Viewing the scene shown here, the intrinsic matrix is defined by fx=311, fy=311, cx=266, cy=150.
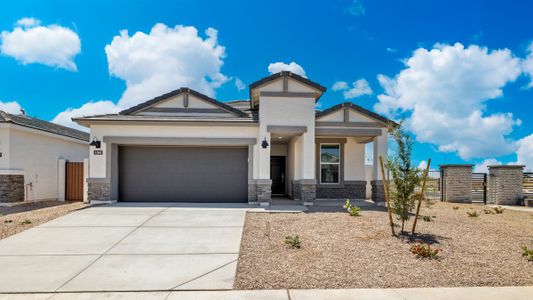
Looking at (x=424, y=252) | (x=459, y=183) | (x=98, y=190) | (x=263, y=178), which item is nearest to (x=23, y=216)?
(x=98, y=190)

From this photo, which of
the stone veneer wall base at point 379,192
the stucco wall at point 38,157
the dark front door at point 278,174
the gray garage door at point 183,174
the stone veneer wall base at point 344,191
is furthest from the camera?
the dark front door at point 278,174

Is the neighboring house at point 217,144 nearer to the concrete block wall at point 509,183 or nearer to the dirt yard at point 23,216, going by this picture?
the dirt yard at point 23,216

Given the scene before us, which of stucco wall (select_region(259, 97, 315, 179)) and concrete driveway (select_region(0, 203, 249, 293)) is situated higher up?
stucco wall (select_region(259, 97, 315, 179))

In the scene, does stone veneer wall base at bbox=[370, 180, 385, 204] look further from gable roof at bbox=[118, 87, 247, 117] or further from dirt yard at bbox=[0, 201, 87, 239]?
dirt yard at bbox=[0, 201, 87, 239]

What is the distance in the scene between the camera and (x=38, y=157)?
13906 millimetres

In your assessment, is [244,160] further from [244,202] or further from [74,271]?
[74,271]

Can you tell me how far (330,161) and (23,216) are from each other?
472 inches

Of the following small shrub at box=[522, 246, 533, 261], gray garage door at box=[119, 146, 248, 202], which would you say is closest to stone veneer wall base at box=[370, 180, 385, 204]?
gray garage door at box=[119, 146, 248, 202]

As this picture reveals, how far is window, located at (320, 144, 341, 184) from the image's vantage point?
48.3 feet

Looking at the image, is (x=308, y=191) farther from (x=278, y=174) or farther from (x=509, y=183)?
(x=509, y=183)

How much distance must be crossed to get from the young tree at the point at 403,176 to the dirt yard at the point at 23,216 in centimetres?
962

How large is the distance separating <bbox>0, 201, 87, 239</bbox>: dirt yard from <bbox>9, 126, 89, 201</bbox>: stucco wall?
3.58 ft

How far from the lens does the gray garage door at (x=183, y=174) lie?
1265 cm

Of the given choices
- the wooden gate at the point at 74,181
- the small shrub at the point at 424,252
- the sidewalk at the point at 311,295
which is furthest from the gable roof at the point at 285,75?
the wooden gate at the point at 74,181
